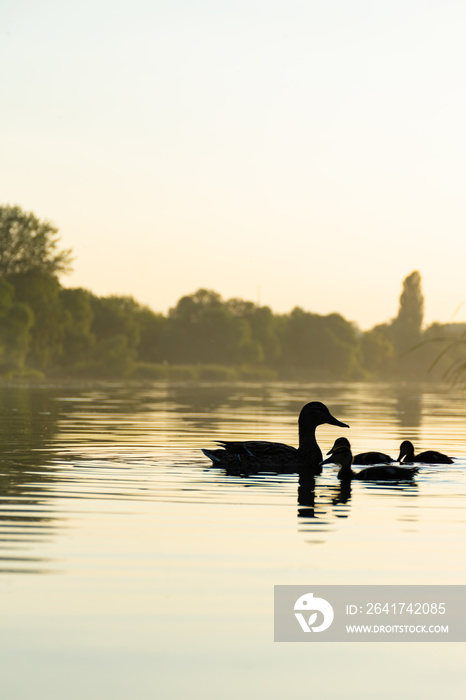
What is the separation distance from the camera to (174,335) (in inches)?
5630

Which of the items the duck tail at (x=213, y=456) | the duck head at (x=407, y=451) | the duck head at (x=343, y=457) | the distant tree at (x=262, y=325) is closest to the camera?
the duck tail at (x=213, y=456)

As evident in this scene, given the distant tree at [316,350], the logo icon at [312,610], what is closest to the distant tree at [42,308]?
the distant tree at [316,350]

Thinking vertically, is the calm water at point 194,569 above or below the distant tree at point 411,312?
below

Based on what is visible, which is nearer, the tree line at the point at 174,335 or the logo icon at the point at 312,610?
the logo icon at the point at 312,610

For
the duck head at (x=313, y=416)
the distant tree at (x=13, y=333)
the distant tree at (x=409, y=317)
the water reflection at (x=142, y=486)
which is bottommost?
the water reflection at (x=142, y=486)

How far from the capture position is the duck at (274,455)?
15438mm

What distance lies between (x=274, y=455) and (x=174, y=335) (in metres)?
128

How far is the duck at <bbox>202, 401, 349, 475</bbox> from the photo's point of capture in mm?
15438

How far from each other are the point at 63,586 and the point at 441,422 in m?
25.3

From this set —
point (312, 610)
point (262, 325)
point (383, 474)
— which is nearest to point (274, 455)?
point (383, 474)

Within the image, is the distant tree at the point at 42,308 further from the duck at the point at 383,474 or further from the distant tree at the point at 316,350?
the duck at the point at 383,474

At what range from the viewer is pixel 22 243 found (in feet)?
301

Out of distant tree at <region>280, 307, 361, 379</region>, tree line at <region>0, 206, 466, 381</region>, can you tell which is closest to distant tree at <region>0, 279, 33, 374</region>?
tree line at <region>0, 206, 466, 381</region>

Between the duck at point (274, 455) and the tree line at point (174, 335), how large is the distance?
213 ft
